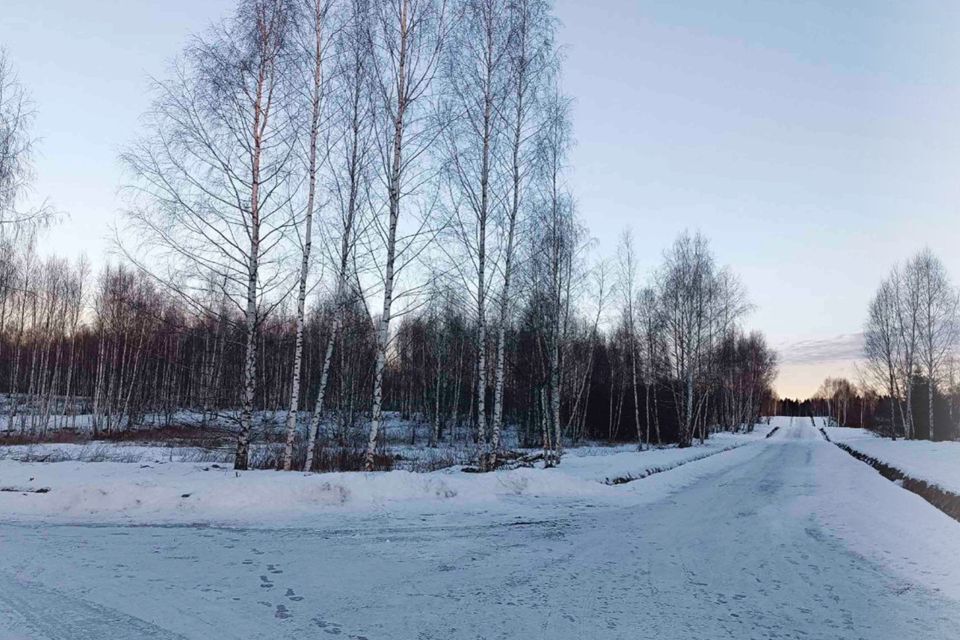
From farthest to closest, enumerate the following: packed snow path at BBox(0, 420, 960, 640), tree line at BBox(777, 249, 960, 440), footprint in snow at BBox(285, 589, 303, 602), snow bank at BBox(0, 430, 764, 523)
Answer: tree line at BBox(777, 249, 960, 440) < snow bank at BBox(0, 430, 764, 523) < footprint in snow at BBox(285, 589, 303, 602) < packed snow path at BBox(0, 420, 960, 640)

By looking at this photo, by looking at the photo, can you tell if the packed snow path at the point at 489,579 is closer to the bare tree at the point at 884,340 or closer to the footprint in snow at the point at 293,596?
the footprint in snow at the point at 293,596

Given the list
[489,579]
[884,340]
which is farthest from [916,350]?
[489,579]

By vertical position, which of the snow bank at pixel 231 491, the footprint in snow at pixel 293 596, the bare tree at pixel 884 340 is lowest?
the snow bank at pixel 231 491

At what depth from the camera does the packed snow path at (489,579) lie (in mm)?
4180

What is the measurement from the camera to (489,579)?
5.49 m

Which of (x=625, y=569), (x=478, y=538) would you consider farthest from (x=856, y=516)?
(x=478, y=538)

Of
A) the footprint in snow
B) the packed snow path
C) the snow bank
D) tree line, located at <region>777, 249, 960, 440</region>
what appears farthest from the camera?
tree line, located at <region>777, 249, 960, 440</region>

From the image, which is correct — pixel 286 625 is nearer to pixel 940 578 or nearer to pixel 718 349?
pixel 940 578

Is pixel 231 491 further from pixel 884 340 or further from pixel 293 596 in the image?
pixel 884 340

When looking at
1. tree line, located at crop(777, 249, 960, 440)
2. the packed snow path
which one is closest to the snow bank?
the packed snow path

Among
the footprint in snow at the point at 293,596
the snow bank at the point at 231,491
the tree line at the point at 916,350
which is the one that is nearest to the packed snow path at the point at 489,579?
the footprint in snow at the point at 293,596

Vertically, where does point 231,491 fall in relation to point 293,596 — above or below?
below

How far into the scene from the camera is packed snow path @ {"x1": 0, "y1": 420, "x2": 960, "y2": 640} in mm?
4180

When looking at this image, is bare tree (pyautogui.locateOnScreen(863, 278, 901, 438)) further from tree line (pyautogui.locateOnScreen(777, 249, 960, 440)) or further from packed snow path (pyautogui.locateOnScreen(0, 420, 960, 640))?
packed snow path (pyautogui.locateOnScreen(0, 420, 960, 640))
